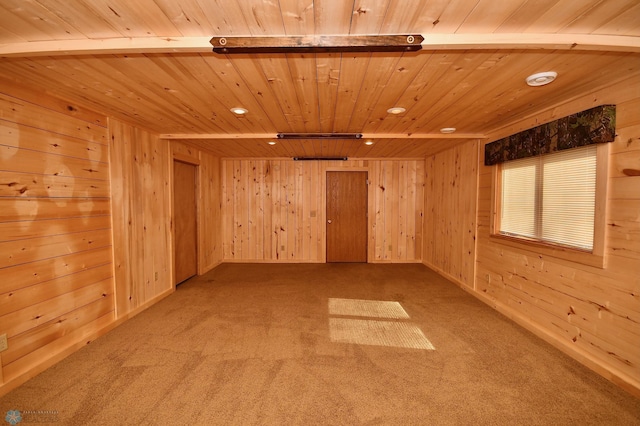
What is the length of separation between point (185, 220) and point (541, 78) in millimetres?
4633

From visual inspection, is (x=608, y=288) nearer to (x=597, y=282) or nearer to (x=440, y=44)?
(x=597, y=282)

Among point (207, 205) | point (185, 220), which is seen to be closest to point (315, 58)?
point (185, 220)

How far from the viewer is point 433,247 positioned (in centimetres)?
501

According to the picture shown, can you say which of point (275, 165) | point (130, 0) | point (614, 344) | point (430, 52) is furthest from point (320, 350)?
point (275, 165)

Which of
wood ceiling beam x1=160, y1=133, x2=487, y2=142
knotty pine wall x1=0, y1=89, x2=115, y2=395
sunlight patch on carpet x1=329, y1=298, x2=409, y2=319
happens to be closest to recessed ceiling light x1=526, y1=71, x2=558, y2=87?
wood ceiling beam x1=160, y1=133, x2=487, y2=142

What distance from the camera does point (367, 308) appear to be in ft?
10.6

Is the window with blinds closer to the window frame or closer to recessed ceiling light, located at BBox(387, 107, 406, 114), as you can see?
the window frame

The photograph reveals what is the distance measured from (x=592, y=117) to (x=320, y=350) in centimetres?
288

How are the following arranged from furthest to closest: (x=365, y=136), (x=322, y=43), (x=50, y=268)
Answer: (x=365, y=136), (x=50, y=268), (x=322, y=43)

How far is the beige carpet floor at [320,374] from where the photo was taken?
63.6 inches

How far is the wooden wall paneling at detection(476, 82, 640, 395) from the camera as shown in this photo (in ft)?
5.92

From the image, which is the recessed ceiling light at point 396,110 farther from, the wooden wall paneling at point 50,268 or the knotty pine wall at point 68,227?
the wooden wall paneling at point 50,268

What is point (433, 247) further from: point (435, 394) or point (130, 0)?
point (130, 0)

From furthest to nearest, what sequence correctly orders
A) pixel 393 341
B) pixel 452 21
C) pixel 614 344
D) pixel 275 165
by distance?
pixel 275 165 < pixel 393 341 < pixel 614 344 < pixel 452 21
